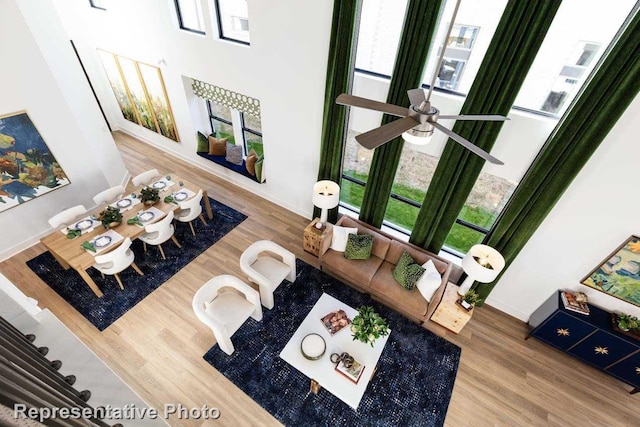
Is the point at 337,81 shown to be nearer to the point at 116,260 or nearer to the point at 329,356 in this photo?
the point at 329,356

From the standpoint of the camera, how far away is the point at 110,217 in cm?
469

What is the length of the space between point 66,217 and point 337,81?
4833mm

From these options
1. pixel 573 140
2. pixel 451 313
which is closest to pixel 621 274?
pixel 573 140

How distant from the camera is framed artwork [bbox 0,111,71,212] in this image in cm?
451

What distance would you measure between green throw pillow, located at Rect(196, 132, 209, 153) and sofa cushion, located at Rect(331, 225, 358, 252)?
12.6 feet

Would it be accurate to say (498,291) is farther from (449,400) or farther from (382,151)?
(382,151)

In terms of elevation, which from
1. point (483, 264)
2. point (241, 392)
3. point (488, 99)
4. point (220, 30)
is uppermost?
point (220, 30)

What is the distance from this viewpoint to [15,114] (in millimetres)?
4445

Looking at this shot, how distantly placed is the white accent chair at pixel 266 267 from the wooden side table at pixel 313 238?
587 mm

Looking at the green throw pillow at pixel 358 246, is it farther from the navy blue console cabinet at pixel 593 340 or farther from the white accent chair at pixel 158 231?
the white accent chair at pixel 158 231

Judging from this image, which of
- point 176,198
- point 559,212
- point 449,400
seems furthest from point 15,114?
point 559,212

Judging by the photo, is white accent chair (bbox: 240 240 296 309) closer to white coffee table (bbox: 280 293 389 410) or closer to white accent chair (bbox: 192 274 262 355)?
white accent chair (bbox: 192 274 262 355)

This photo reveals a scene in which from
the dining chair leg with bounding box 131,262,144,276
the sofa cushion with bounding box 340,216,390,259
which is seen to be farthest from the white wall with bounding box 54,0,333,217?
the dining chair leg with bounding box 131,262,144,276

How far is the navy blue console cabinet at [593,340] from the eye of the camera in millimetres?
3717
